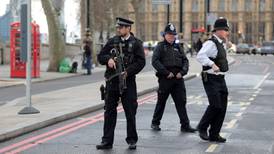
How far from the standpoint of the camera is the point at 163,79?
1130cm

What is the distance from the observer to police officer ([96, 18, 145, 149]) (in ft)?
30.0

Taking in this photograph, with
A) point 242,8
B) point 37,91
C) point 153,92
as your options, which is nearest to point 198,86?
point 153,92

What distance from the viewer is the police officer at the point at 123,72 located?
30.0 feet

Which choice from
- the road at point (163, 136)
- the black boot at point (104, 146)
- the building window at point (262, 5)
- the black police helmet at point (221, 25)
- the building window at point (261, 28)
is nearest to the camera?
the black boot at point (104, 146)

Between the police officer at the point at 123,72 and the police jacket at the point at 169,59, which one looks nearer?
the police officer at the point at 123,72

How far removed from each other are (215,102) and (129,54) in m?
1.69

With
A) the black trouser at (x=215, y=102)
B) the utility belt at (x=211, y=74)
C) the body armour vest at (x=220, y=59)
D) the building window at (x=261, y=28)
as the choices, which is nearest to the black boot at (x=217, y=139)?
the black trouser at (x=215, y=102)

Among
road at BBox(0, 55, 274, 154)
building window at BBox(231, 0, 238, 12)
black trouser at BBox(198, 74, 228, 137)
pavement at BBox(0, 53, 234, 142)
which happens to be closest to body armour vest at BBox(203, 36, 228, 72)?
black trouser at BBox(198, 74, 228, 137)

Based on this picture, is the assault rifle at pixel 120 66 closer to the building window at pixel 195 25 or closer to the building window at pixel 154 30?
the building window at pixel 195 25

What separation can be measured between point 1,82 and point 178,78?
Answer: 14737 mm

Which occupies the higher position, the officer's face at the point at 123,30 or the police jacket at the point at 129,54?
the officer's face at the point at 123,30

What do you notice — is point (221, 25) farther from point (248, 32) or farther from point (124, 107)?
point (248, 32)

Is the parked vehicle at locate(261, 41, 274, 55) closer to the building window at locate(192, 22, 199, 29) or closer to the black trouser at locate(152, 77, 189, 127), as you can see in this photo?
the building window at locate(192, 22, 199, 29)

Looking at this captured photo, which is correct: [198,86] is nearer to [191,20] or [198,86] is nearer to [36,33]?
[36,33]
